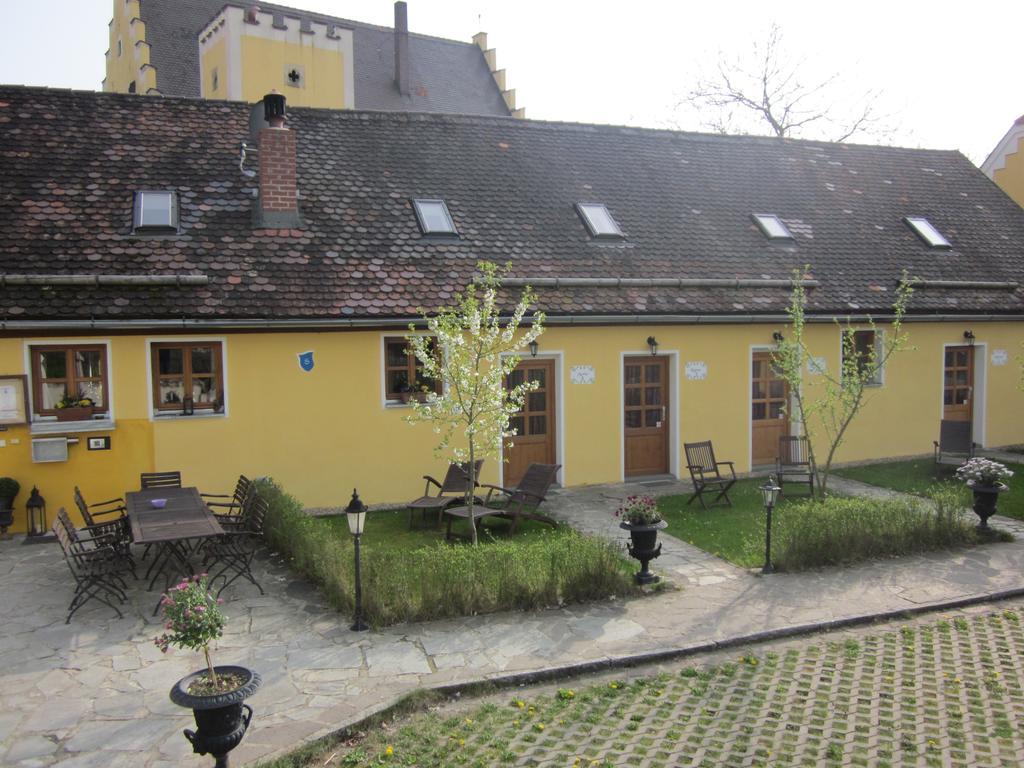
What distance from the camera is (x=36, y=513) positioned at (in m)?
11.5

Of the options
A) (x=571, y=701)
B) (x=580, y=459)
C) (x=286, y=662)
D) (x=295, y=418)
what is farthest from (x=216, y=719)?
(x=580, y=459)

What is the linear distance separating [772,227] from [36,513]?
13.9 meters

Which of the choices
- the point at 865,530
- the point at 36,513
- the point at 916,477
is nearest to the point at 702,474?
the point at 865,530

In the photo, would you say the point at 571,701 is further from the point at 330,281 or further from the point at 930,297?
the point at 930,297

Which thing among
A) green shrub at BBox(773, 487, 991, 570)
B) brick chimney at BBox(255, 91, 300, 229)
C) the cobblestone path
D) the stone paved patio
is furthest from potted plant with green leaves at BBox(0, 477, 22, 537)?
green shrub at BBox(773, 487, 991, 570)

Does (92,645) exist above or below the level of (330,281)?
below

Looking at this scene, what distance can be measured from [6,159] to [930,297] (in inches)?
655

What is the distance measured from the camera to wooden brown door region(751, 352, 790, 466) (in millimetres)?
15766

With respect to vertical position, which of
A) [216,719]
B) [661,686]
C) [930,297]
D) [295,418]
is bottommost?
[661,686]

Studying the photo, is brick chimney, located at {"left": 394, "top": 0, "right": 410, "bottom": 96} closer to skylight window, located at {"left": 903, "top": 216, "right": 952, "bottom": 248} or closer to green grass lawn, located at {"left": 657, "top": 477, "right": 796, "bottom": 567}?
skylight window, located at {"left": 903, "top": 216, "right": 952, "bottom": 248}

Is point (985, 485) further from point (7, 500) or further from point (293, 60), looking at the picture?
point (293, 60)

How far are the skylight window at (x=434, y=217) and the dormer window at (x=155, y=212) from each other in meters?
3.94

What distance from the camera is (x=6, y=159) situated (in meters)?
13.3

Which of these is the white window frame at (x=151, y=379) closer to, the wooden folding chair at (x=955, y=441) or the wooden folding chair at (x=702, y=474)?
the wooden folding chair at (x=702, y=474)
